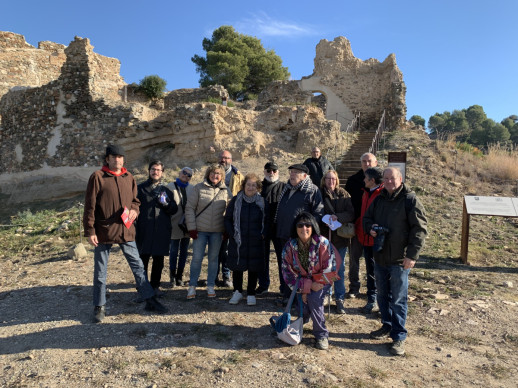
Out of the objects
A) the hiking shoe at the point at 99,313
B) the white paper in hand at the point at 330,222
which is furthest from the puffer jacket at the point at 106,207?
the white paper in hand at the point at 330,222

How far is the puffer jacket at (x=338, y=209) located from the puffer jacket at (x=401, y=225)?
76 cm

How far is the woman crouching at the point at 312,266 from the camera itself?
3.46 metres

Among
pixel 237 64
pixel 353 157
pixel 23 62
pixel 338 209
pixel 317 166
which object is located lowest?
Result: pixel 338 209

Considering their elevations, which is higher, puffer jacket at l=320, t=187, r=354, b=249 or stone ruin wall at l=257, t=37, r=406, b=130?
stone ruin wall at l=257, t=37, r=406, b=130

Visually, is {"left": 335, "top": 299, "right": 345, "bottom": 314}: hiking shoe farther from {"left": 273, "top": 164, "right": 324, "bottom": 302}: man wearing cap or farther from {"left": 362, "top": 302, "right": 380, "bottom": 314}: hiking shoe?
{"left": 273, "top": 164, "right": 324, "bottom": 302}: man wearing cap

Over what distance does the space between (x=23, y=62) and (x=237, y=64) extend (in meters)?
13.4

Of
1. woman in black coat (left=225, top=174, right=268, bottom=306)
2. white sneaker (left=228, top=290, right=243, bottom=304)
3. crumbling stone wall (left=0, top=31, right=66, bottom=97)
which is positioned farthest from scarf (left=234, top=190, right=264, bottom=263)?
crumbling stone wall (left=0, top=31, right=66, bottom=97)

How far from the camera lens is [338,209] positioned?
445cm

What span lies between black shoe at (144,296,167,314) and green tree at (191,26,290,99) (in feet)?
74.2

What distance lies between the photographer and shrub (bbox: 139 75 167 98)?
16047 millimetres

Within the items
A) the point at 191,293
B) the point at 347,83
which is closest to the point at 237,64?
the point at 347,83

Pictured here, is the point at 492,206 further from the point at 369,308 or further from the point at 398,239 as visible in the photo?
the point at 398,239

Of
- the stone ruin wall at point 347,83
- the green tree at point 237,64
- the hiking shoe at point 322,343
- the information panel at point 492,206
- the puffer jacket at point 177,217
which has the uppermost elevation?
the green tree at point 237,64

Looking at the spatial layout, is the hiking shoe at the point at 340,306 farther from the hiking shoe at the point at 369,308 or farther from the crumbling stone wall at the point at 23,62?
the crumbling stone wall at the point at 23,62
